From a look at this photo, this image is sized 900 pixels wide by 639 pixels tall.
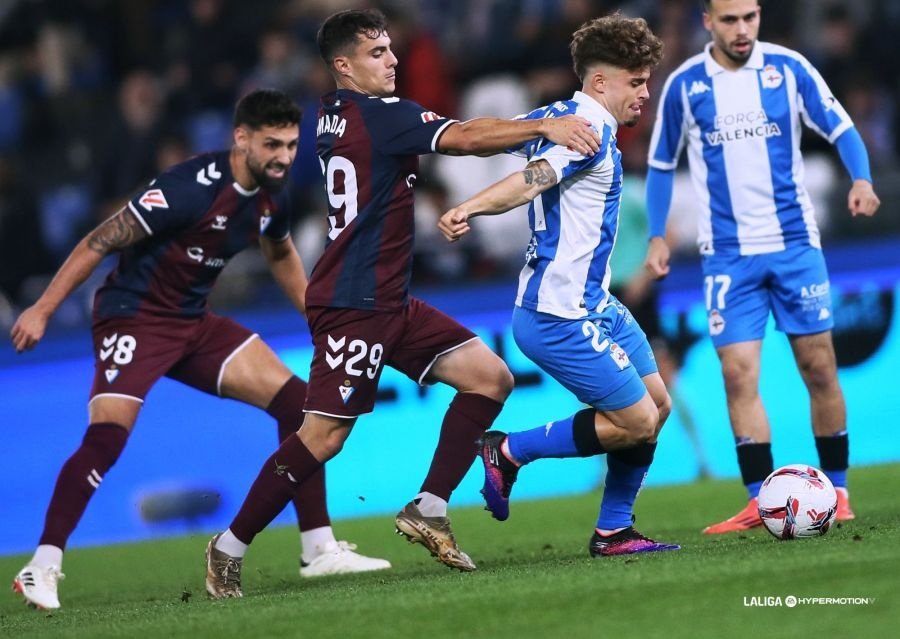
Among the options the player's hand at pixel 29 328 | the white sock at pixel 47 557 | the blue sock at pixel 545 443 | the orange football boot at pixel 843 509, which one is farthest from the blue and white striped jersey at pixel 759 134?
the white sock at pixel 47 557

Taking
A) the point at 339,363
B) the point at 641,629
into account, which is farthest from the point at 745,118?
the point at 641,629

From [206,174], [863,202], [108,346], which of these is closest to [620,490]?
[863,202]

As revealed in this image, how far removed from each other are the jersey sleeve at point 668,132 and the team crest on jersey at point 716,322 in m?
0.77

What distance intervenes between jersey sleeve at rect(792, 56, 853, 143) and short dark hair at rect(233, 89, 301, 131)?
2438 mm

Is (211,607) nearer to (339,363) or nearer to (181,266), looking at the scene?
(339,363)

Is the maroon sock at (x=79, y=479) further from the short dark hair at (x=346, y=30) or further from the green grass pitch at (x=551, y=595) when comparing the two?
the short dark hair at (x=346, y=30)

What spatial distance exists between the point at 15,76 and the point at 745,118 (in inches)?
396

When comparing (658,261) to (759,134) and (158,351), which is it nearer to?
(759,134)

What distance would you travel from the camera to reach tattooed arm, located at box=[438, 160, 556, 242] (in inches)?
204

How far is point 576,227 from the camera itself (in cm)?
587

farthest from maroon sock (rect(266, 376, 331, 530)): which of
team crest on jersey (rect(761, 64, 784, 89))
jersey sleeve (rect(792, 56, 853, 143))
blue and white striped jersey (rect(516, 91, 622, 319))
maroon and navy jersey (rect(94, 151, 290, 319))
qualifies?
jersey sleeve (rect(792, 56, 853, 143))

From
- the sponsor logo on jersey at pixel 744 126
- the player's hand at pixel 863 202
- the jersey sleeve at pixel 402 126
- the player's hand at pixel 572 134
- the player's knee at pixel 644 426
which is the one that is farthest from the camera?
the sponsor logo on jersey at pixel 744 126

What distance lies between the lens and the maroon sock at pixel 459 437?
20.3ft

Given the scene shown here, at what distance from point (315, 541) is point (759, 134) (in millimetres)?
2909
